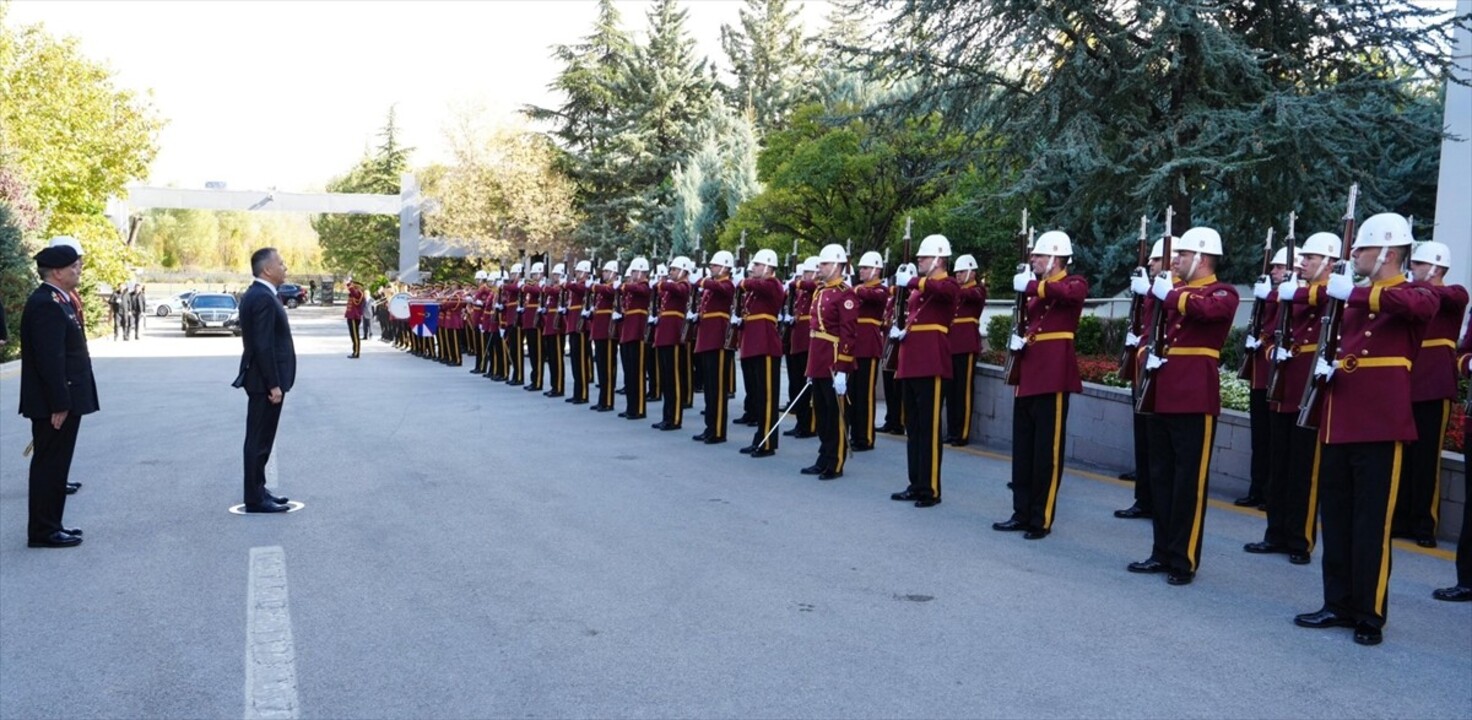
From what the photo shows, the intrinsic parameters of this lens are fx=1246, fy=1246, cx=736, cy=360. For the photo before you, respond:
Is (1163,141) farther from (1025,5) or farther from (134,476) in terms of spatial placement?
(134,476)

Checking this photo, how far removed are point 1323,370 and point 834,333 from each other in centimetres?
501

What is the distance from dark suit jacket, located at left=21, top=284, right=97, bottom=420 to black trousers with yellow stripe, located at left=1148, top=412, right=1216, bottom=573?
6201 mm

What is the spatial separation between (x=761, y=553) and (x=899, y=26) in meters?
9.78

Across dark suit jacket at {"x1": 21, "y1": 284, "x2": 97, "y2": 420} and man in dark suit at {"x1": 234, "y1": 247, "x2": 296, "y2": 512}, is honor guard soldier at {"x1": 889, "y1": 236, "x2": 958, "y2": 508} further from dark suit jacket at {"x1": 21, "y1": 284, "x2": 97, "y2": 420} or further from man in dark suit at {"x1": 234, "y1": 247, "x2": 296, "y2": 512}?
dark suit jacket at {"x1": 21, "y1": 284, "x2": 97, "y2": 420}

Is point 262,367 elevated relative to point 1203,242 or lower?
lower

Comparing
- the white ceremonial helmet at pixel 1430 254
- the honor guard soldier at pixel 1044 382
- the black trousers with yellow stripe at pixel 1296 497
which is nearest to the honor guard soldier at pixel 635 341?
the honor guard soldier at pixel 1044 382

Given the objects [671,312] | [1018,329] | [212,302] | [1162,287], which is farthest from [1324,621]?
[212,302]

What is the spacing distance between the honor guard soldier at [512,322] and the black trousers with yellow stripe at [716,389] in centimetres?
776

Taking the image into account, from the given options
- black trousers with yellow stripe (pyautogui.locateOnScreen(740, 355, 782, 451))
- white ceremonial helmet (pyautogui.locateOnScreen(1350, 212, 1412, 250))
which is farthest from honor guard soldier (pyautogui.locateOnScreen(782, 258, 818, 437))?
white ceremonial helmet (pyautogui.locateOnScreen(1350, 212, 1412, 250))

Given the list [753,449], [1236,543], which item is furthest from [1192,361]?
[753,449]

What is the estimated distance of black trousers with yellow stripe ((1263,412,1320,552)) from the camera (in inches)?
288

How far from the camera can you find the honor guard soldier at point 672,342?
13.6m

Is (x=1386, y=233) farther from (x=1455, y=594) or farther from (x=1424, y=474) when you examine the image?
(x=1424, y=474)

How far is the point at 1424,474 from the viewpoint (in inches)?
306
